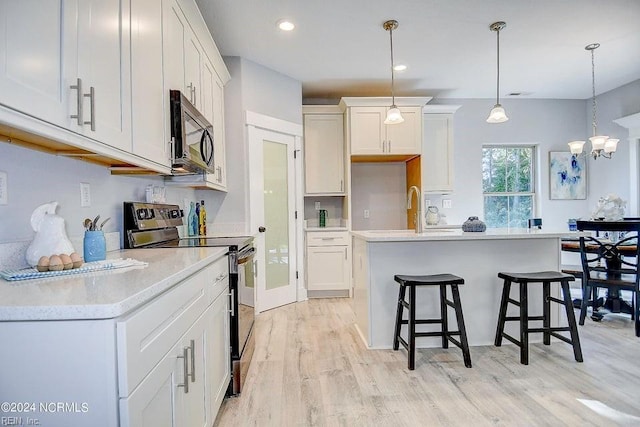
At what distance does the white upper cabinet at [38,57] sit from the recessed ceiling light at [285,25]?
236 centimetres

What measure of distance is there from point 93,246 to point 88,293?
2.28 ft

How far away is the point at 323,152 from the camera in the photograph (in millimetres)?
4805

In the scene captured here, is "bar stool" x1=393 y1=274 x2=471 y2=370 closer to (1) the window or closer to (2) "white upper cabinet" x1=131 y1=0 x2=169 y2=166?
(2) "white upper cabinet" x1=131 y1=0 x2=169 y2=166

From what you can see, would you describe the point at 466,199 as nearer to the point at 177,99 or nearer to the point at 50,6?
the point at 177,99

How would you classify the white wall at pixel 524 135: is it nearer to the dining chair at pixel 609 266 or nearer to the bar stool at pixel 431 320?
the dining chair at pixel 609 266

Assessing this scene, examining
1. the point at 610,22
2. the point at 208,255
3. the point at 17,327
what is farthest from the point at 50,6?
the point at 610,22

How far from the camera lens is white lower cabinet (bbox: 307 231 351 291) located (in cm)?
455

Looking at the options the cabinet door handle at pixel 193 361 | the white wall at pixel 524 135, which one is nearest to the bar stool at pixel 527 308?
the cabinet door handle at pixel 193 361

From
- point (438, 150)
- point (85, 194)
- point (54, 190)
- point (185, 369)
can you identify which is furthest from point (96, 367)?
point (438, 150)

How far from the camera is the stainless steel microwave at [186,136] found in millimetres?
2072

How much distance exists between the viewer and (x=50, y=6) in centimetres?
101

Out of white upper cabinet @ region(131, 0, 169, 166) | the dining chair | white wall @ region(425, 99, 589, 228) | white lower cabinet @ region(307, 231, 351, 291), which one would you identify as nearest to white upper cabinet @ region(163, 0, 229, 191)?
white upper cabinet @ region(131, 0, 169, 166)

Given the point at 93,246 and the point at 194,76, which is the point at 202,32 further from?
the point at 93,246

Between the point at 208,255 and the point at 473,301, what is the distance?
7.09 ft
